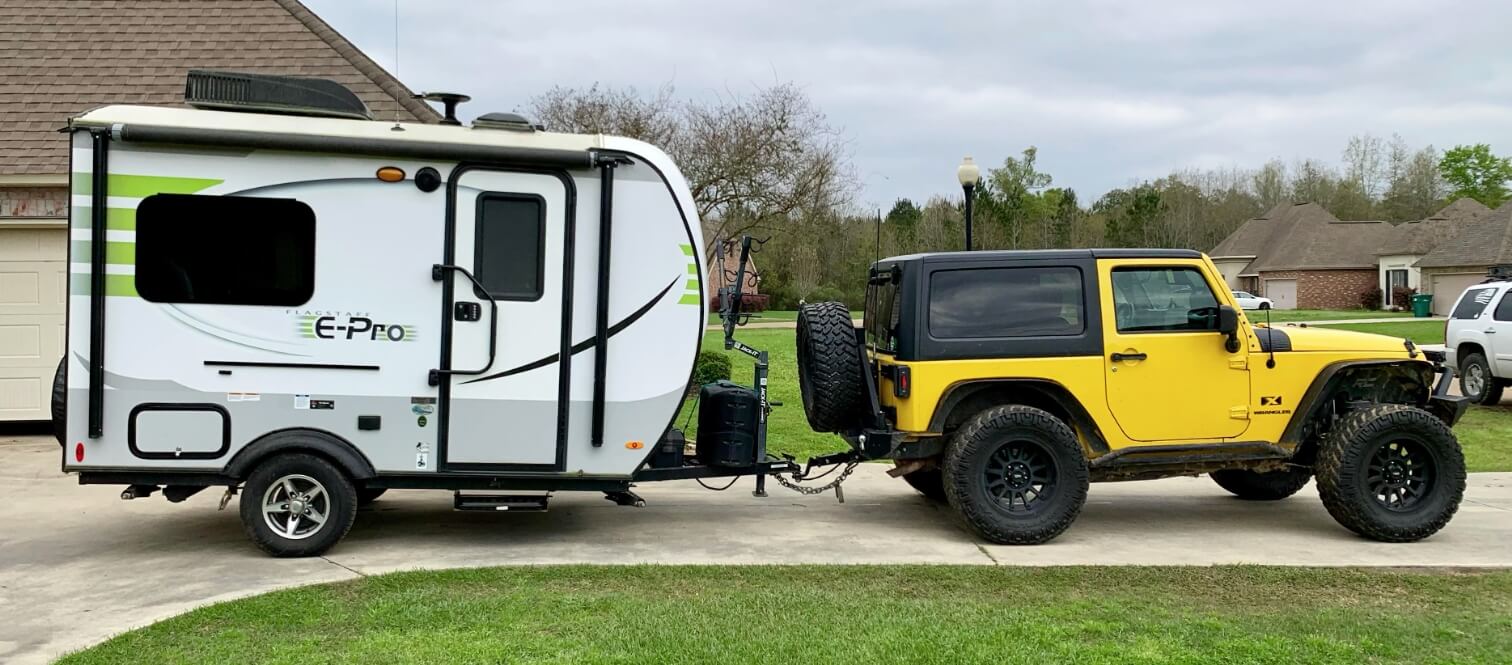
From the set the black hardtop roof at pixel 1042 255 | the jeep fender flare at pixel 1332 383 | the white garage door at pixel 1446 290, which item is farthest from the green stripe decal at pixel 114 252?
the white garage door at pixel 1446 290

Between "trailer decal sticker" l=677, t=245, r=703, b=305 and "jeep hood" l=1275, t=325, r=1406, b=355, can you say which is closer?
"trailer decal sticker" l=677, t=245, r=703, b=305

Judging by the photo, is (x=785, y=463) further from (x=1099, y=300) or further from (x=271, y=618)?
(x=271, y=618)

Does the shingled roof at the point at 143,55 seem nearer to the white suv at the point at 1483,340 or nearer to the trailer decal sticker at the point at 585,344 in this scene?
the trailer decal sticker at the point at 585,344

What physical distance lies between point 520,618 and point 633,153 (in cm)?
303

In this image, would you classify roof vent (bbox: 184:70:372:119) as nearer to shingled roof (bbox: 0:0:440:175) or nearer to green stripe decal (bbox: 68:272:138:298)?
green stripe decal (bbox: 68:272:138:298)

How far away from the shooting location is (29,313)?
38.7ft

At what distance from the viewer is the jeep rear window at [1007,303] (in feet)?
25.1

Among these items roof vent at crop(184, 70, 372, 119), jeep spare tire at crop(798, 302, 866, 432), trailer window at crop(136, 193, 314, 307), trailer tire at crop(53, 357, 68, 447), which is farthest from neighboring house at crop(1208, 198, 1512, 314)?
trailer tire at crop(53, 357, 68, 447)

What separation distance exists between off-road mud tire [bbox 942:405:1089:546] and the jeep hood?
182 centimetres

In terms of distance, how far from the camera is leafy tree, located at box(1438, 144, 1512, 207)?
73.6 m

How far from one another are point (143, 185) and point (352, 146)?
1.23 metres

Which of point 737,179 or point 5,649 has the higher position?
point 737,179

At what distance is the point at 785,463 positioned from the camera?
26.4 feet

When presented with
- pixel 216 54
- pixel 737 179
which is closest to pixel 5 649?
pixel 216 54
